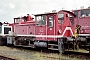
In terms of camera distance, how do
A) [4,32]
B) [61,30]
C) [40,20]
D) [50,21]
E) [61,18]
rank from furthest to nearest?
[4,32]
[40,20]
[61,18]
[50,21]
[61,30]

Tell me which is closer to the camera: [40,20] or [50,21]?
[50,21]

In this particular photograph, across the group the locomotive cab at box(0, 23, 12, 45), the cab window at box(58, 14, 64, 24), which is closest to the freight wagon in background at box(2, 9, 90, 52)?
the cab window at box(58, 14, 64, 24)

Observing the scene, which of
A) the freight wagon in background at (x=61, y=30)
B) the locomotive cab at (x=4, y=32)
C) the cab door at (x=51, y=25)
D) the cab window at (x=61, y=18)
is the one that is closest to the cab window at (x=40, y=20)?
the freight wagon in background at (x=61, y=30)

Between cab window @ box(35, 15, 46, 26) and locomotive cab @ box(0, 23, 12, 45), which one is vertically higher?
cab window @ box(35, 15, 46, 26)

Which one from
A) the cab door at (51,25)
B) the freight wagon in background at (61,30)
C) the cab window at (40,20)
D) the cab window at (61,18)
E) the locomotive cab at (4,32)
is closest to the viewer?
the freight wagon in background at (61,30)

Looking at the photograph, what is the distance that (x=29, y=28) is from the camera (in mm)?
17750

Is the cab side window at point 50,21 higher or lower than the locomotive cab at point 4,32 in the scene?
higher

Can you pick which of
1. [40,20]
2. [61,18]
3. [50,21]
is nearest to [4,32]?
[40,20]

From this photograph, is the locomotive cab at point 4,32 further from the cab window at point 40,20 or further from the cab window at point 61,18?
the cab window at point 61,18

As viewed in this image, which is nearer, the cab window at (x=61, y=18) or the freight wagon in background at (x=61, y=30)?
the freight wagon in background at (x=61, y=30)

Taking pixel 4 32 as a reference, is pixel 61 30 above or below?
above

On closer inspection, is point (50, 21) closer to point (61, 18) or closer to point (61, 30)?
point (61, 18)

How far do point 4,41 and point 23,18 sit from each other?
12.3ft

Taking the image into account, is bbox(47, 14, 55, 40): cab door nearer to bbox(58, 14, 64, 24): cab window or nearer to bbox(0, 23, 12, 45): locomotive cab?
bbox(58, 14, 64, 24): cab window
